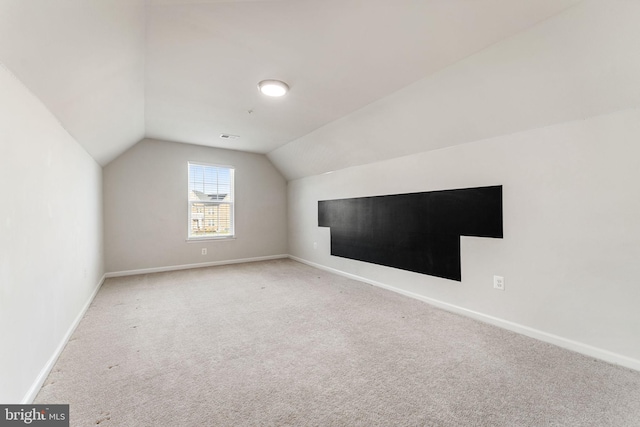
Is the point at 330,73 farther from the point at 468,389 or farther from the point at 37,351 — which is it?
the point at 37,351

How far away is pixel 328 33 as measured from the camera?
1.85 metres

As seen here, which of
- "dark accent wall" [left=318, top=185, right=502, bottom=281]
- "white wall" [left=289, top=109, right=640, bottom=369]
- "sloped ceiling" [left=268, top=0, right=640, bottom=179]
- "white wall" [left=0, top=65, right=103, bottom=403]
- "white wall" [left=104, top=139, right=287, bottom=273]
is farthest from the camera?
"white wall" [left=104, top=139, right=287, bottom=273]

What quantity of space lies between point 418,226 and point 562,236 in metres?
1.36

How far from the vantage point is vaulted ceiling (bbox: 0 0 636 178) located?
1.47 metres

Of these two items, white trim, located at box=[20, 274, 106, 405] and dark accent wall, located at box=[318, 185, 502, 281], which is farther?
dark accent wall, located at box=[318, 185, 502, 281]

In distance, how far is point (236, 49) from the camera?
205 centimetres

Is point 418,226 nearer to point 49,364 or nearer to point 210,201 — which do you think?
point 49,364

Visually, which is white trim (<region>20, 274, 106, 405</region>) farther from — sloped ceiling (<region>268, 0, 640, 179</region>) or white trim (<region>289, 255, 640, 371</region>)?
sloped ceiling (<region>268, 0, 640, 179</region>)

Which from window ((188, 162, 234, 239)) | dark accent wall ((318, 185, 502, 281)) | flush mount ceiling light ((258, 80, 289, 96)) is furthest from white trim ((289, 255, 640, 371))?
window ((188, 162, 234, 239))

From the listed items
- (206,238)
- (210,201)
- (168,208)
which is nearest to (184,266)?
(206,238)

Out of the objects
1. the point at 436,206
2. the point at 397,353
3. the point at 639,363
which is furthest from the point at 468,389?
the point at 436,206

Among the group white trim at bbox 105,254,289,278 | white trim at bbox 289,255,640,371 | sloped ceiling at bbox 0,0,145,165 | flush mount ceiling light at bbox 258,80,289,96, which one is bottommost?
white trim at bbox 289,255,640,371

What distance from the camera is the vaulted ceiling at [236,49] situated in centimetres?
147

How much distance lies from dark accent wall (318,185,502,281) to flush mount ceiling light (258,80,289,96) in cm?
199
